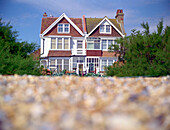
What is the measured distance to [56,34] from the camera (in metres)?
25.3

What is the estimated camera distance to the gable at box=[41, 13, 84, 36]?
82.9 ft

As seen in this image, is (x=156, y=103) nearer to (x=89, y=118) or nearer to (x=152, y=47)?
(x=89, y=118)

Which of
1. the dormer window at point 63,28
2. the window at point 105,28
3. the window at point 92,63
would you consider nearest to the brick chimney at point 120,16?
the window at point 105,28

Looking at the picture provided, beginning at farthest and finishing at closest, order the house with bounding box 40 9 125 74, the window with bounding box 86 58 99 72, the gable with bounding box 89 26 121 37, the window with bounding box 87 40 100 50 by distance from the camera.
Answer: the gable with bounding box 89 26 121 37, the window with bounding box 87 40 100 50, the window with bounding box 86 58 99 72, the house with bounding box 40 9 125 74

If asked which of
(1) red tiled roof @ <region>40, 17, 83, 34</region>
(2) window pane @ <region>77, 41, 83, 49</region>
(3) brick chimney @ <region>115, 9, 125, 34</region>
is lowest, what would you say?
(2) window pane @ <region>77, 41, 83, 49</region>

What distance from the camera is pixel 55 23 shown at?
25.3 meters

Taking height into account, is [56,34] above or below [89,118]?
above

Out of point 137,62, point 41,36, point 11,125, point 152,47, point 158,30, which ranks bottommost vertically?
point 11,125

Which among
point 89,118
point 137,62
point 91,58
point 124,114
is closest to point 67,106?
point 89,118

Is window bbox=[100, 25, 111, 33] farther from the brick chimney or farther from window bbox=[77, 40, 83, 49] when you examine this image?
window bbox=[77, 40, 83, 49]

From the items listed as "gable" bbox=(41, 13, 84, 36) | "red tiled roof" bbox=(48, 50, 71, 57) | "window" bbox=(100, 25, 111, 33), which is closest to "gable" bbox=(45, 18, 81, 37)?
"gable" bbox=(41, 13, 84, 36)

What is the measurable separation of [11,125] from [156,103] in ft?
5.67

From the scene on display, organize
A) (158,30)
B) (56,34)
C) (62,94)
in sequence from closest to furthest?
(62,94), (158,30), (56,34)

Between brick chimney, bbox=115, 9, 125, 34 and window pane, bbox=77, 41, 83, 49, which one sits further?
brick chimney, bbox=115, 9, 125, 34
